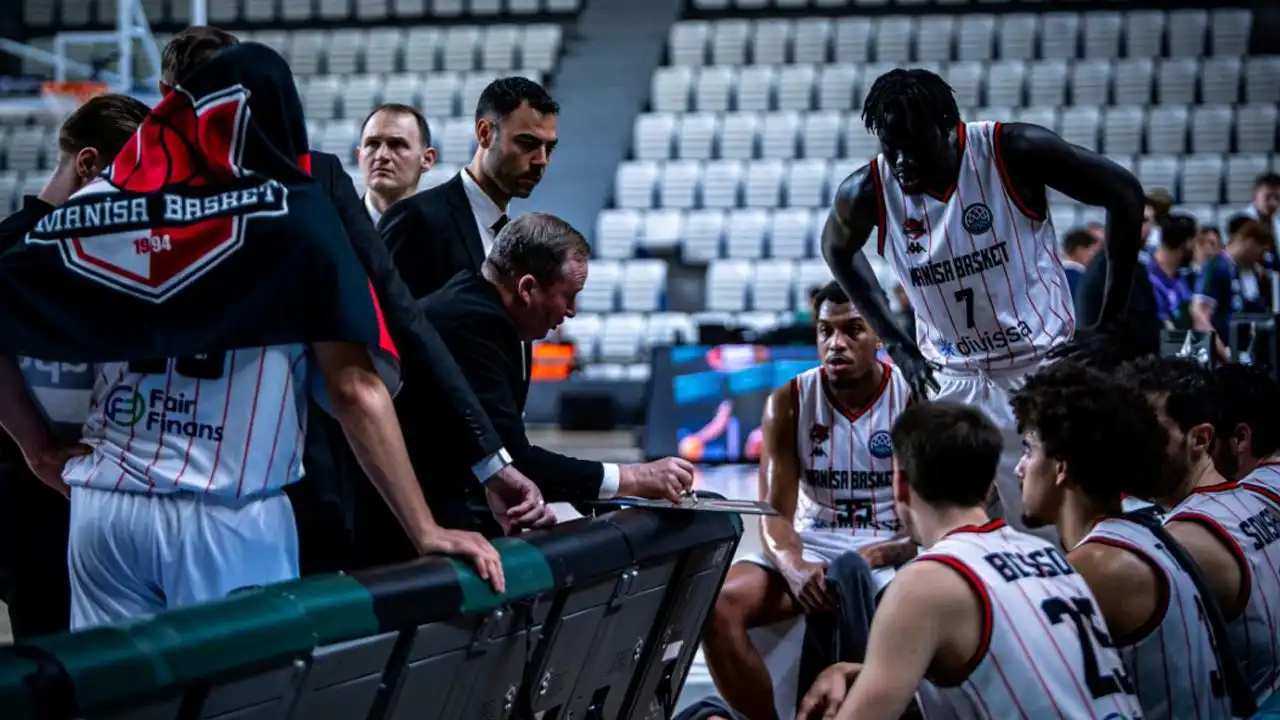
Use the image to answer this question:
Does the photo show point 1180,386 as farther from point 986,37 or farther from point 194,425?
point 986,37

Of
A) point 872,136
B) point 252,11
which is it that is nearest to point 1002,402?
point 872,136

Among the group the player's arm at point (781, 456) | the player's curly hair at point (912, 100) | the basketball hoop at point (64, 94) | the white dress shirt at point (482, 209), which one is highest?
the basketball hoop at point (64, 94)

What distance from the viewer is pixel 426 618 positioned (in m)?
2.27

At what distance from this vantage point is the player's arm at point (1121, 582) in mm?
2758

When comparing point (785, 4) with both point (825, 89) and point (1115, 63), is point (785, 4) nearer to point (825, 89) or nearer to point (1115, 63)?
point (825, 89)

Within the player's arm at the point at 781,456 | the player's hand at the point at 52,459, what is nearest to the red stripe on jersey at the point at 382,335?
the player's hand at the point at 52,459

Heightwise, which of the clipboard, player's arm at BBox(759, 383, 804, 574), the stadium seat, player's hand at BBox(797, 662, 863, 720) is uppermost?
the clipboard

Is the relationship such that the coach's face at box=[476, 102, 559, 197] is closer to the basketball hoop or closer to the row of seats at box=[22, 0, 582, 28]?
the basketball hoop

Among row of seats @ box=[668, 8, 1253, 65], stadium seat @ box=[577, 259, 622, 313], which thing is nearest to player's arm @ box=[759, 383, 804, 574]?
stadium seat @ box=[577, 259, 622, 313]

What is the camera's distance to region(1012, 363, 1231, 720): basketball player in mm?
2764

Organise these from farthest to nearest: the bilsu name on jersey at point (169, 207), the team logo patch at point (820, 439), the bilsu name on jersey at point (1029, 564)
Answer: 1. the team logo patch at point (820, 439)
2. the bilsu name on jersey at point (1029, 564)
3. the bilsu name on jersey at point (169, 207)

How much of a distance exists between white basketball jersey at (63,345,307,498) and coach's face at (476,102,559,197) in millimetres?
1693

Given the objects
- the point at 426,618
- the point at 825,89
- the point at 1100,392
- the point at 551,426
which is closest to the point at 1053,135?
the point at 1100,392

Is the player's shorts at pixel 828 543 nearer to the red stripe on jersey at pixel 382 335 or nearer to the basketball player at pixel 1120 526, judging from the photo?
the basketball player at pixel 1120 526
